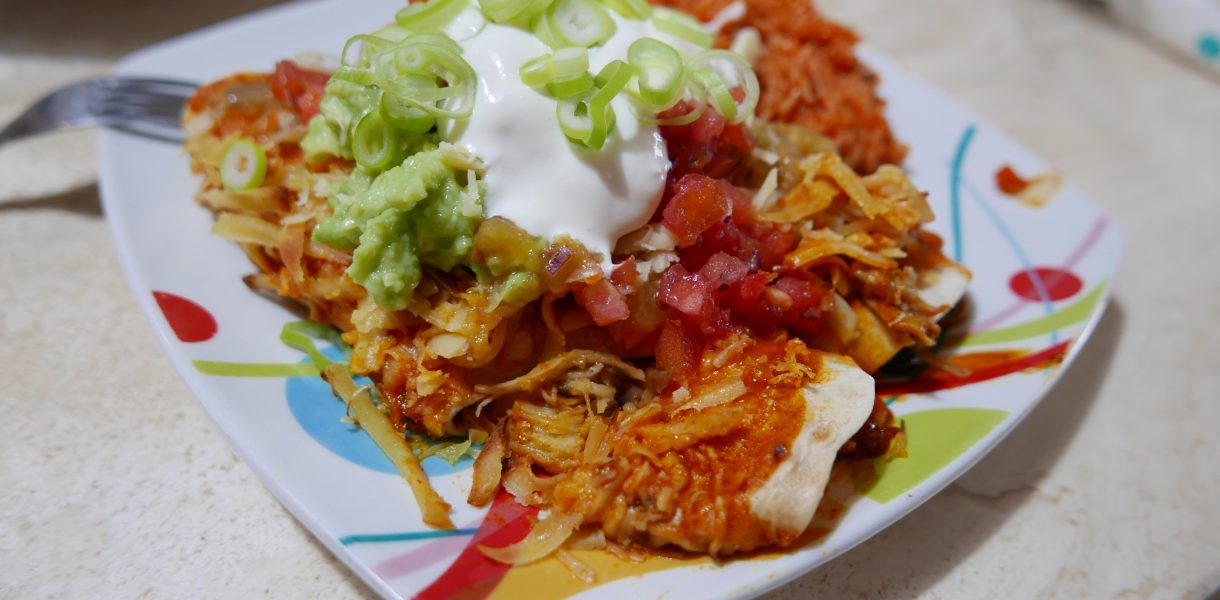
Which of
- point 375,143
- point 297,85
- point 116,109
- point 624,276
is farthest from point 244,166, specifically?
point 624,276

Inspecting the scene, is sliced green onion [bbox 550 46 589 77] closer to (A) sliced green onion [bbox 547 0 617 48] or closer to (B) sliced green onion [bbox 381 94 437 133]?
(A) sliced green onion [bbox 547 0 617 48]

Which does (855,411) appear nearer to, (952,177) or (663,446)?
(663,446)

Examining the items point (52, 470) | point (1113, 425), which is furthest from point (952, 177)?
point (52, 470)

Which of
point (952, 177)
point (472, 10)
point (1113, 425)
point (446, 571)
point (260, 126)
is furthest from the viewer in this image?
point (952, 177)

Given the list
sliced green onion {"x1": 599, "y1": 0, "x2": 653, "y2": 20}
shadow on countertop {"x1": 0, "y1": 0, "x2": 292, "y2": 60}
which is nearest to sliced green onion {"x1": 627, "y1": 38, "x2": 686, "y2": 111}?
sliced green onion {"x1": 599, "y1": 0, "x2": 653, "y2": 20}

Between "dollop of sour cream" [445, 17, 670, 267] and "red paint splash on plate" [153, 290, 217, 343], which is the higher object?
"dollop of sour cream" [445, 17, 670, 267]

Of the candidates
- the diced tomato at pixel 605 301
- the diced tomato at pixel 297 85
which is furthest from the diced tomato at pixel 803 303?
the diced tomato at pixel 297 85
